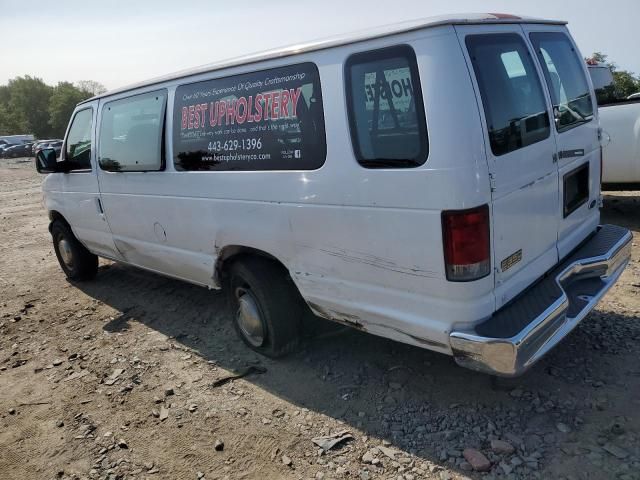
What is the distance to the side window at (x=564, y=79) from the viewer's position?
10.7 feet

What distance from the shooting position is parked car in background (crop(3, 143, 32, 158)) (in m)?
40.4

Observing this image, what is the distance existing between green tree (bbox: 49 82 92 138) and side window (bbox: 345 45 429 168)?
75902 millimetres

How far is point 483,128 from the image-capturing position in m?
2.55

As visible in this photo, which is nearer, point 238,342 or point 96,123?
point 238,342

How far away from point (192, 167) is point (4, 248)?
6.56 meters

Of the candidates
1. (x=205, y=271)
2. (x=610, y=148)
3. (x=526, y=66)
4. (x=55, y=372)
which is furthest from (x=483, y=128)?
(x=610, y=148)

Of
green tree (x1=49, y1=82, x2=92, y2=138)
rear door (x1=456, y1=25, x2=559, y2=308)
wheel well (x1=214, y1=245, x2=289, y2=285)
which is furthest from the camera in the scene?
green tree (x1=49, y1=82, x2=92, y2=138)

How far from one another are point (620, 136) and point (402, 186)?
5.27m

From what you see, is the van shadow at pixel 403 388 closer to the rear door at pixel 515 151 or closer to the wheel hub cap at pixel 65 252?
the rear door at pixel 515 151

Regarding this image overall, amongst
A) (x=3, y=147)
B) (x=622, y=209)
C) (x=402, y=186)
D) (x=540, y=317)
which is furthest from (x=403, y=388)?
(x=3, y=147)

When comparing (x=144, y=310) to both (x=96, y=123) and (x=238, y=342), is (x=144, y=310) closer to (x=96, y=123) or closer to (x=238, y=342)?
(x=238, y=342)

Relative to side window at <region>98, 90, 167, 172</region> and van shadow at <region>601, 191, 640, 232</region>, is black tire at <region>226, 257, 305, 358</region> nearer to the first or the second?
side window at <region>98, 90, 167, 172</region>

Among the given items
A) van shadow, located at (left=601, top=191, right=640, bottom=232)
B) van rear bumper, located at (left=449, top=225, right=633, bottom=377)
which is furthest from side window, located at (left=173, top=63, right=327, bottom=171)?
van shadow, located at (left=601, top=191, right=640, bottom=232)

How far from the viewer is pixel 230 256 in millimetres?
3932
